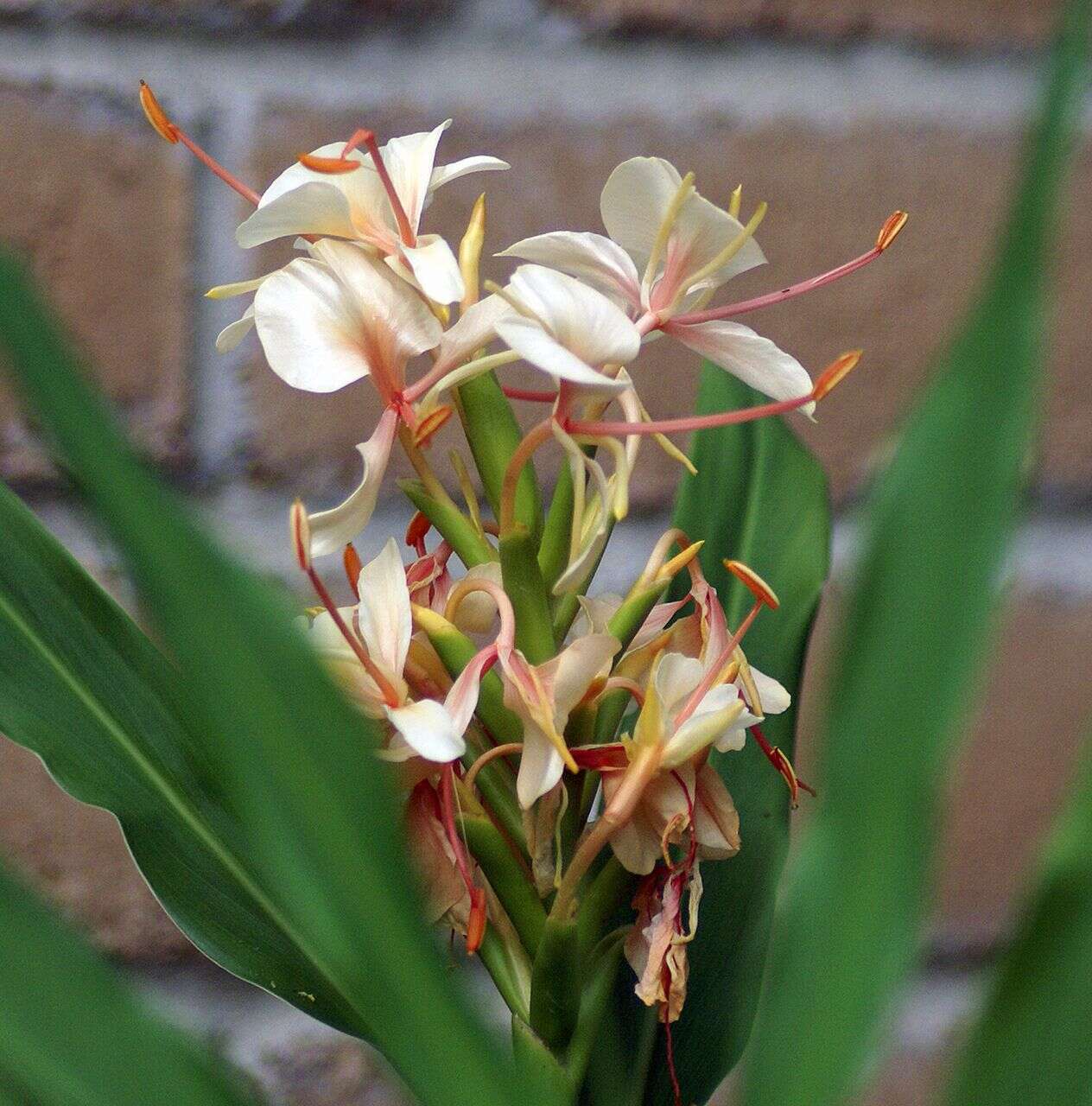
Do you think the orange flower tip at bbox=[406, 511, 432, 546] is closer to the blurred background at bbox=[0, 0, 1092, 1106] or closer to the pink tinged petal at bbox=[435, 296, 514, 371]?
the pink tinged petal at bbox=[435, 296, 514, 371]

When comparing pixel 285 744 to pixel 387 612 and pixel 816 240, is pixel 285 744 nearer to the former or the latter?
pixel 387 612

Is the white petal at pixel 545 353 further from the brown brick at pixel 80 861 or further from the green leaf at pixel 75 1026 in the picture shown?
the brown brick at pixel 80 861

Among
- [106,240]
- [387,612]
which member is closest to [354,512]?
[387,612]

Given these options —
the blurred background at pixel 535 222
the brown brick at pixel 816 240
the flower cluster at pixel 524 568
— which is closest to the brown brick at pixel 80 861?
the blurred background at pixel 535 222

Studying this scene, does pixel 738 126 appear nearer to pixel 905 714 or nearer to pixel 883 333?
pixel 883 333

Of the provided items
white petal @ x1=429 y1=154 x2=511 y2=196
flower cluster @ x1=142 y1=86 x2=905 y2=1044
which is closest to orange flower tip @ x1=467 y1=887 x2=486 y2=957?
flower cluster @ x1=142 y1=86 x2=905 y2=1044

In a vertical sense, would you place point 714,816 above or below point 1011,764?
above

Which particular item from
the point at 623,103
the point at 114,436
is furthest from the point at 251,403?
the point at 114,436

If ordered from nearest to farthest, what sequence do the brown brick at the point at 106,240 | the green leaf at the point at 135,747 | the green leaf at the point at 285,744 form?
the green leaf at the point at 285,744 < the green leaf at the point at 135,747 < the brown brick at the point at 106,240
